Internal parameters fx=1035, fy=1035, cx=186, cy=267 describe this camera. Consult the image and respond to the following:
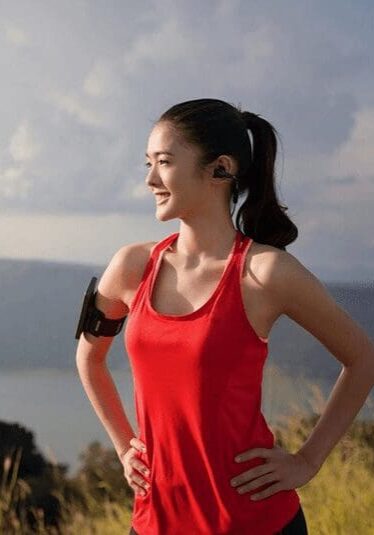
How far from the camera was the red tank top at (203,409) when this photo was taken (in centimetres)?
207

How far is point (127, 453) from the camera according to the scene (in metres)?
2.37

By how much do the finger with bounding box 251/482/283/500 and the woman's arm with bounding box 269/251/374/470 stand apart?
0.56 ft

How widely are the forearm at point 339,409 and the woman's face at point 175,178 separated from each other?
0.51m

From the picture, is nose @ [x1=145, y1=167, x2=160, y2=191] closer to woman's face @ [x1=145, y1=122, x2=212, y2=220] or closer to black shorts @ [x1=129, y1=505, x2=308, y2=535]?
woman's face @ [x1=145, y1=122, x2=212, y2=220]

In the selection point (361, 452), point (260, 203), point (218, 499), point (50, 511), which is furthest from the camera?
point (50, 511)

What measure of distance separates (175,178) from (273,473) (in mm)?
650

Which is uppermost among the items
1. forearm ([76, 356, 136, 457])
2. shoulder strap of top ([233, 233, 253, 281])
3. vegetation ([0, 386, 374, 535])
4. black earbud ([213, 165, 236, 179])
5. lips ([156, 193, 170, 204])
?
black earbud ([213, 165, 236, 179])

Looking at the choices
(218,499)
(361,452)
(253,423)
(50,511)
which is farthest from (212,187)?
(50,511)

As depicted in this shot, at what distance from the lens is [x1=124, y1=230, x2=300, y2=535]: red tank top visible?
207 cm

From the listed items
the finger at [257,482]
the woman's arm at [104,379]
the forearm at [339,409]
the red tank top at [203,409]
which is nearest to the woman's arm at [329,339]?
the forearm at [339,409]

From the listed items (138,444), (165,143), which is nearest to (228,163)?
(165,143)

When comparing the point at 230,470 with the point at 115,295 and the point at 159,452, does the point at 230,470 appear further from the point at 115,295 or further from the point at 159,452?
the point at 115,295

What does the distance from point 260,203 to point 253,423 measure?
489mm

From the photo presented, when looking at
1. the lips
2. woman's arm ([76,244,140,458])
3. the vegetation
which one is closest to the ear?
the lips
